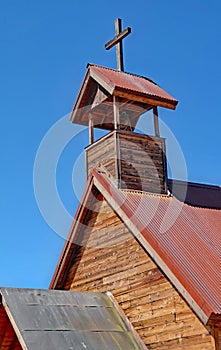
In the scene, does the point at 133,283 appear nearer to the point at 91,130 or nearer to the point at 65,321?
the point at 65,321

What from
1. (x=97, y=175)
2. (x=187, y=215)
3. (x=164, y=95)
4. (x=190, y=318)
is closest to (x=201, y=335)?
(x=190, y=318)

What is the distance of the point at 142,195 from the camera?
16.7 m

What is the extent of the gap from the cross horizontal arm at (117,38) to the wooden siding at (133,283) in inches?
212

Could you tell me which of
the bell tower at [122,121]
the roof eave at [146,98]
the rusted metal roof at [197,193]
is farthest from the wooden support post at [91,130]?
the rusted metal roof at [197,193]

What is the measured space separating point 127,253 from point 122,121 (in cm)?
526

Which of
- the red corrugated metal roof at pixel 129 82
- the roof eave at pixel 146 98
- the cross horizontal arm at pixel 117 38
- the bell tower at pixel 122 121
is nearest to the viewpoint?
the bell tower at pixel 122 121

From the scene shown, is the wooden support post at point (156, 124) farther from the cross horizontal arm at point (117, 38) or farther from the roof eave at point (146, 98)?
the cross horizontal arm at point (117, 38)

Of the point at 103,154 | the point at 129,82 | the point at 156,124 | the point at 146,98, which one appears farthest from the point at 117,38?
the point at 103,154

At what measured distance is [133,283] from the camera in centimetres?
1528

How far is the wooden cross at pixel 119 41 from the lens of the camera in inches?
768

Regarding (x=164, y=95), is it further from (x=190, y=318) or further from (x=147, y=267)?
(x=190, y=318)

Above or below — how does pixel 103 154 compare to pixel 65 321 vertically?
above

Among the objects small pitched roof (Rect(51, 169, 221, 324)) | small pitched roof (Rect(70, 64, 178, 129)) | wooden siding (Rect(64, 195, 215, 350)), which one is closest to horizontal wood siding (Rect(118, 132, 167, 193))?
small pitched roof (Rect(51, 169, 221, 324))

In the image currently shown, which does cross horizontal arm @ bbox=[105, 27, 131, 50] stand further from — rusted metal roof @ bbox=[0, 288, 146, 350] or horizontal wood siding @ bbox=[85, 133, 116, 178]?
rusted metal roof @ bbox=[0, 288, 146, 350]
